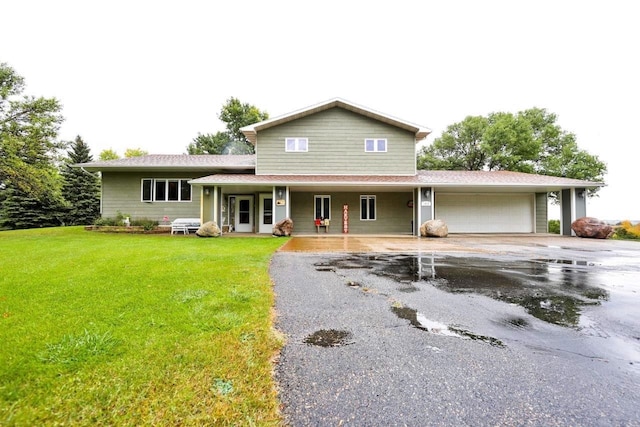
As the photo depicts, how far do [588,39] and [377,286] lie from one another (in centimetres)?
2124

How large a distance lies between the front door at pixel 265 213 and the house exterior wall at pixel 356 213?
1372 millimetres

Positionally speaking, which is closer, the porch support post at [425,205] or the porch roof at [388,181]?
the porch roof at [388,181]

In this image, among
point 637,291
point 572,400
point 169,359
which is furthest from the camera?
point 637,291

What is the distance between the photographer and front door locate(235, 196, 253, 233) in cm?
1577

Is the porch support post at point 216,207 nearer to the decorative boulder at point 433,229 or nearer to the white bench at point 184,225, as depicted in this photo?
the white bench at point 184,225

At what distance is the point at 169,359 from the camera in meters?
2.14

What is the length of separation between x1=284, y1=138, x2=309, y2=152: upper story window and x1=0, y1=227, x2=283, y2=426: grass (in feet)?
36.7

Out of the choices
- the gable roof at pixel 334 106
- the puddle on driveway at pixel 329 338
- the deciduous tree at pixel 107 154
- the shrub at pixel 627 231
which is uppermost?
the deciduous tree at pixel 107 154

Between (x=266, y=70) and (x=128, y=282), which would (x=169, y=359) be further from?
(x=266, y=70)

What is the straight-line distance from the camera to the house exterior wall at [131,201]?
49.1 feet

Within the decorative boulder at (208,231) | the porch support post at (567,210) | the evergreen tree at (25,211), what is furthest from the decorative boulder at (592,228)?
the evergreen tree at (25,211)

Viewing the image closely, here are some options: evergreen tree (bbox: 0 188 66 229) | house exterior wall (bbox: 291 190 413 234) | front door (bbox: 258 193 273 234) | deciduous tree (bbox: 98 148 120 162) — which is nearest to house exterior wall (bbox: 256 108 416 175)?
front door (bbox: 258 193 273 234)

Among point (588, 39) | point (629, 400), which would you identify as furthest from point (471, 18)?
point (629, 400)

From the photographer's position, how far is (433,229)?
44.0ft
